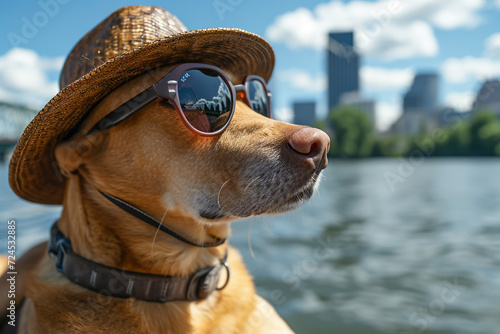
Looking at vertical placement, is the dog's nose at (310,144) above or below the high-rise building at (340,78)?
above

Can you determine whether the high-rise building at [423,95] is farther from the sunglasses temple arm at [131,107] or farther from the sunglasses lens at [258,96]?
the sunglasses temple arm at [131,107]

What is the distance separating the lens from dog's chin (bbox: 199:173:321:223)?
1.96 m

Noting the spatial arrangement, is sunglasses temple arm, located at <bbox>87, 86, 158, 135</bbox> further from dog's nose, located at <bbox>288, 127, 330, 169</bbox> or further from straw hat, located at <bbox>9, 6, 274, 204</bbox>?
dog's nose, located at <bbox>288, 127, 330, 169</bbox>

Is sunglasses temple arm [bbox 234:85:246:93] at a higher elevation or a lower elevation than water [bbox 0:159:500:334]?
higher

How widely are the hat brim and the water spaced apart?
0.92 meters

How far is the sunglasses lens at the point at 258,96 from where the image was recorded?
2400 millimetres

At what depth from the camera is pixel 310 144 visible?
180 centimetres

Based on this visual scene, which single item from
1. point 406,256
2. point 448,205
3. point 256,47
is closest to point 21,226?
point 406,256

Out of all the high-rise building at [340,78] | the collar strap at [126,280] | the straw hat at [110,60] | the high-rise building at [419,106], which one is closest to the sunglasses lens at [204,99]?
the straw hat at [110,60]

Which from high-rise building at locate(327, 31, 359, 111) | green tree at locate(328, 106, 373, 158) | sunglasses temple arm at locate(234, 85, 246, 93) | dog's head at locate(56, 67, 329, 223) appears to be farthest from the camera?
high-rise building at locate(327, 31, 359, 111)

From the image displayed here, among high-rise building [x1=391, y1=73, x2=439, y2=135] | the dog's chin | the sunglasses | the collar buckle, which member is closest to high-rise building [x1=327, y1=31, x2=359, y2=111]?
high-rise building [x1=391, y1=73, x2=439, y2=135]

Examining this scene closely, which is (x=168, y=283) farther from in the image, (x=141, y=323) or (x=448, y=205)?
(x=448, y=205)

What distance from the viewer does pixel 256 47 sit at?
2355mm

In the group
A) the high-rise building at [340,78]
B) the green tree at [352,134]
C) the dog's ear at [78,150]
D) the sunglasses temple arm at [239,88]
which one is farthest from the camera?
the high-rise building at [340,78]
